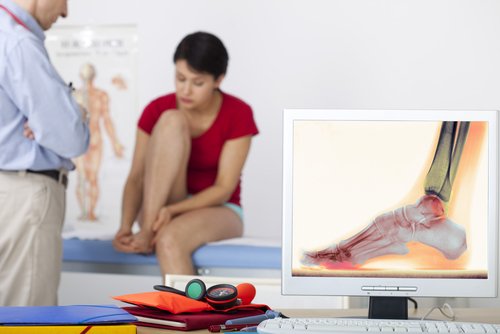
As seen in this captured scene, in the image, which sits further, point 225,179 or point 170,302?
point 225,179

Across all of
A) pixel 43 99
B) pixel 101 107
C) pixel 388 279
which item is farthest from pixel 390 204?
pixel 101 107

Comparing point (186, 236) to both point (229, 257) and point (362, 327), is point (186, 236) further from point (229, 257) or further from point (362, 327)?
point (362, 327)

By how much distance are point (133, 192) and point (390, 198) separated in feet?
8.17

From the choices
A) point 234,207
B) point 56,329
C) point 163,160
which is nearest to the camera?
point 56,329

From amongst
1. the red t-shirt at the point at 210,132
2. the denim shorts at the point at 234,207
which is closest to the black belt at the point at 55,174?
the red t-shirt at the point at 210,132

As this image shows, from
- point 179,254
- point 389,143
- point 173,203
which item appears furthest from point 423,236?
point 173,203

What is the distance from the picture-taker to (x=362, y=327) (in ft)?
4.77

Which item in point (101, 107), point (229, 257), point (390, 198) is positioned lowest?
point (229, 257)

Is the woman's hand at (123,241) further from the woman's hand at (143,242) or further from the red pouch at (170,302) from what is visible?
the red pouch at (170,302)

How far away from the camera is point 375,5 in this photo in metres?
5.24

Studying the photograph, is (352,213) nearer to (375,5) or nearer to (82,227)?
(375,5)

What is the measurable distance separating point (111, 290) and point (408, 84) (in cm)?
220

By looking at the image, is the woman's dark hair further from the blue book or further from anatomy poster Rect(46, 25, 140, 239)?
the blue book

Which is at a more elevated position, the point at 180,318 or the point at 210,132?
the point at 210,132
